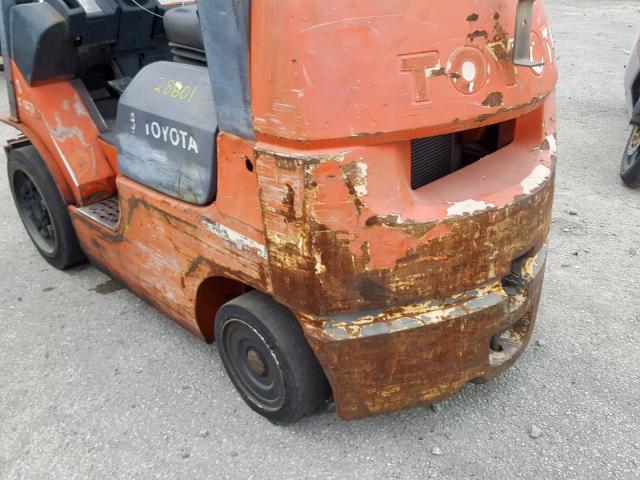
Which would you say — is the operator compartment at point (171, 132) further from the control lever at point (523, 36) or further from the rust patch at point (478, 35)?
the control lever at point (523, 36)

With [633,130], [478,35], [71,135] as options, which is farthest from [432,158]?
[633,130]

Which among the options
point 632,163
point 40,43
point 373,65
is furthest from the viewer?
point 632,163

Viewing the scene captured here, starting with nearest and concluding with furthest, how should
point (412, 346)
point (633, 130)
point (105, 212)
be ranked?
point (412, 346) < point (105, 212) < point (633, 130)

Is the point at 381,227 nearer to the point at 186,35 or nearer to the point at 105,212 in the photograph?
the point at 186,35

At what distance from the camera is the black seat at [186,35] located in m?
2.70

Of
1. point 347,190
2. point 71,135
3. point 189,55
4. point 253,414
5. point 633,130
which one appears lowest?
point 253,414

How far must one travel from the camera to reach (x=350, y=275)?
1982 mm

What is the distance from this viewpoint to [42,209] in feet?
12.4

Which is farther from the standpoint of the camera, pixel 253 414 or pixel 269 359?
pixel 253 414

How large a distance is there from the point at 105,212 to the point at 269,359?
4.55 ft

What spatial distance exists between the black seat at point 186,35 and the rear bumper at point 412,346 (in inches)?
51.2

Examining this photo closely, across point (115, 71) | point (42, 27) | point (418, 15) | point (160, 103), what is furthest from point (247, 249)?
point (115, 71)

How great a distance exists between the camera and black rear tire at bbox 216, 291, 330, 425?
2305 millimetres

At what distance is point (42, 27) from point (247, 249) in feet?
5.80
